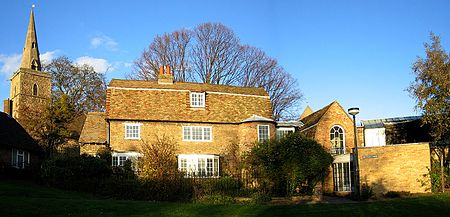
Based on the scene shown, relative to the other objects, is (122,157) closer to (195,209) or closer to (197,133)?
(197,133)

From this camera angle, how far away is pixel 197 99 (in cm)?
3688

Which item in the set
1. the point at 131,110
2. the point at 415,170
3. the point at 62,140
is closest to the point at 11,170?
the point at 131,110

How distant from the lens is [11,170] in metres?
33.6

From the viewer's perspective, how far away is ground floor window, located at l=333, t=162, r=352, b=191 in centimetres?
3159

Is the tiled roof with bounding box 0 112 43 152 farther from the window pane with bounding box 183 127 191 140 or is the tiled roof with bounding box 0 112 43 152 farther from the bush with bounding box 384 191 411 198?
the bush with bounding box 384 191 411 198

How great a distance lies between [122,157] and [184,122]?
5.16 m

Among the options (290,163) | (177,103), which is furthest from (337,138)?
(177,103)

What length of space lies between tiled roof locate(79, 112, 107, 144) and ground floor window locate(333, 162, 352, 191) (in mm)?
16224

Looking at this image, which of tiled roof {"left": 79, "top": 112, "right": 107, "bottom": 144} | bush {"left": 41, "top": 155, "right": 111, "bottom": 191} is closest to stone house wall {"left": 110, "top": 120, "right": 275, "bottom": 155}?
tiled roof {"left": 79, "top": 112, "right": 107, "bottom": 144}

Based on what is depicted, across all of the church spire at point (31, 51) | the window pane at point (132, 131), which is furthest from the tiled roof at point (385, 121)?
the church spire at point (31, 51)

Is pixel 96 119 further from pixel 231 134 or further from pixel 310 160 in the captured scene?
pixel 310 160

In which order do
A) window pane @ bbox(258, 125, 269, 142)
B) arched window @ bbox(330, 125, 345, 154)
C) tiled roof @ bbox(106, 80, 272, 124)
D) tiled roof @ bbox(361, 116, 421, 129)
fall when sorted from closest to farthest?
1. window pane @ bbox(258, 125, 269, 142)
2. tiled roof @ bbox(106, 80, 272, 124)
3. arched window @ bbox(330, 125, 345, 154)
4. tiled roof @ bbox(361, 116, 421, 129)

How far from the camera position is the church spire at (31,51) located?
62969 mm

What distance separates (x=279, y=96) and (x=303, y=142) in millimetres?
20861
